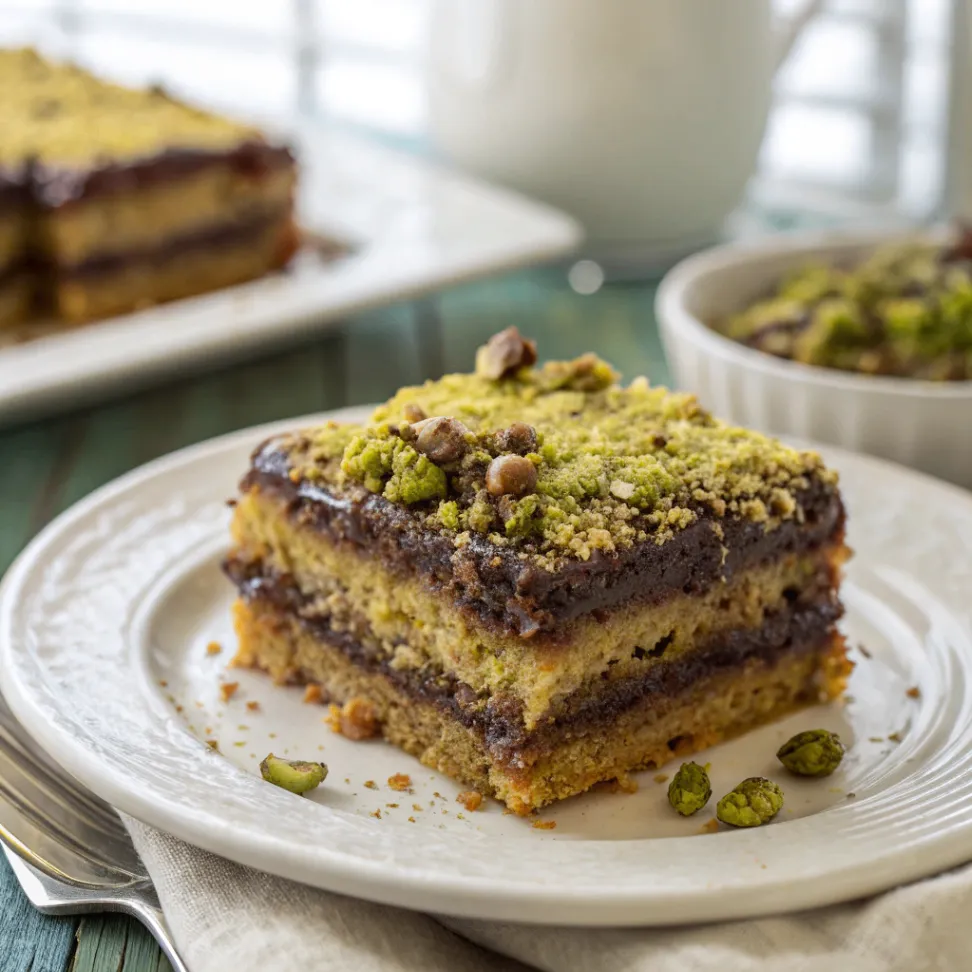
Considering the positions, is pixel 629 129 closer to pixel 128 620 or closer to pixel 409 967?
pixel 128 620

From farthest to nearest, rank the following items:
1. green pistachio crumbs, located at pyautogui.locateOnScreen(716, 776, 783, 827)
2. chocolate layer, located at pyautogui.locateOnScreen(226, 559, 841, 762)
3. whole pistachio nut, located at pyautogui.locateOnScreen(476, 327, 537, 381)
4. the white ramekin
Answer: the white ramekin → whole pistachio nut, located at pyautogui.locateOnScreen(476, 327, 537, 381) → chocolate layer, located at pyautogui.locateOnScreen(226, 559, 841, 762) → green pistachio crumbs, located at pyautogui.locateOnScreen(716, 776, 783, 827)

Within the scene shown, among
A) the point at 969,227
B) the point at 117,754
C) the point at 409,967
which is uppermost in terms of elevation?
the point at 969,227

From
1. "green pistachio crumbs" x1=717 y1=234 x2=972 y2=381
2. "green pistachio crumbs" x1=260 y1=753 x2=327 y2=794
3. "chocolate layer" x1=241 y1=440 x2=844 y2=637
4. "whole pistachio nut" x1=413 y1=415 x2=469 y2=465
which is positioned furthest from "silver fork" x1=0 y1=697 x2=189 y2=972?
"green pistachio crumbs" x1=717 y1=234 x2=972 y2=381

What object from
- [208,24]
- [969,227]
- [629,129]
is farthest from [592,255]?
[208,24]

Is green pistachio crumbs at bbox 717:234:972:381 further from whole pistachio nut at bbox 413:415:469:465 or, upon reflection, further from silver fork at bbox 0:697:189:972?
silver fork at bbox 0:697:189:972

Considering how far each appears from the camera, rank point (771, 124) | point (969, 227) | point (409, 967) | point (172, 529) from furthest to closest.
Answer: point (771, 124) < point (969, 227) < point (172, 529) < point (409, 967)
